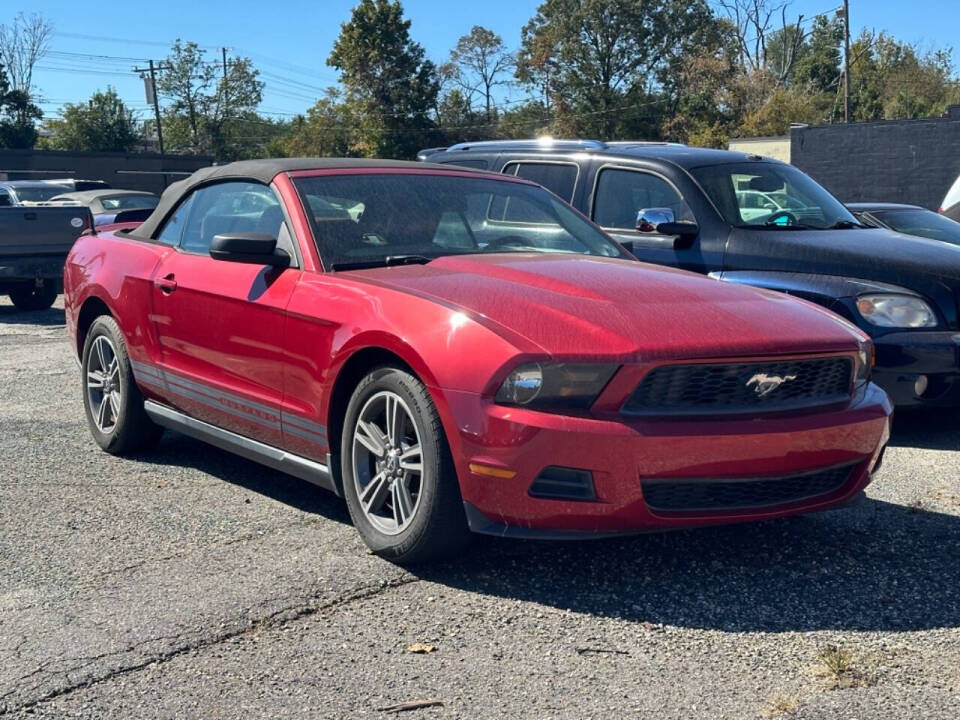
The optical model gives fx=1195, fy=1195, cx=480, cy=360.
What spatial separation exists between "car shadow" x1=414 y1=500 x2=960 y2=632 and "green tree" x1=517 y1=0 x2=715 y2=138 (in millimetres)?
75305

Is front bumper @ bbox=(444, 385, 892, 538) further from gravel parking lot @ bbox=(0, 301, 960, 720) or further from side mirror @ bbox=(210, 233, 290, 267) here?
side mirror @ bbox=(210, 233, 290, 267)

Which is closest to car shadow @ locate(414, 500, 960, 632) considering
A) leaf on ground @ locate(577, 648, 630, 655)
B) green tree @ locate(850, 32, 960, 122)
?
leaf on ground @ locate(577, 648, 630, 655)

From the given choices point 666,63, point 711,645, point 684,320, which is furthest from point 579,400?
point 666,63

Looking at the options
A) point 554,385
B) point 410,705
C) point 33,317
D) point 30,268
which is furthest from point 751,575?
point 33,317

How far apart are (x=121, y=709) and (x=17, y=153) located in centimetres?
4935

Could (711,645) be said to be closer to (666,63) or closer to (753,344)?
(753,344)

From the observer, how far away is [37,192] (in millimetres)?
20078

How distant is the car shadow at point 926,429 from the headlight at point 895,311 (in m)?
0.50

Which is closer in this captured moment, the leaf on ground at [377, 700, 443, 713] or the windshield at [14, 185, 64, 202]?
the leaf on ground at [377, 700, 443, 713]

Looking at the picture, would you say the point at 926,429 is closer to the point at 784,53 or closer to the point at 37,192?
the point at 37,192

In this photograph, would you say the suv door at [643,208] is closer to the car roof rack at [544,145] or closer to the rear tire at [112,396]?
the car roof rack at [544,145]

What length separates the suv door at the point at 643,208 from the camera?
7453 mm

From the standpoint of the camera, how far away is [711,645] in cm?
357

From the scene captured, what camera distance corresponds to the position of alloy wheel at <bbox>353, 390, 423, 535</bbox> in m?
4.26
